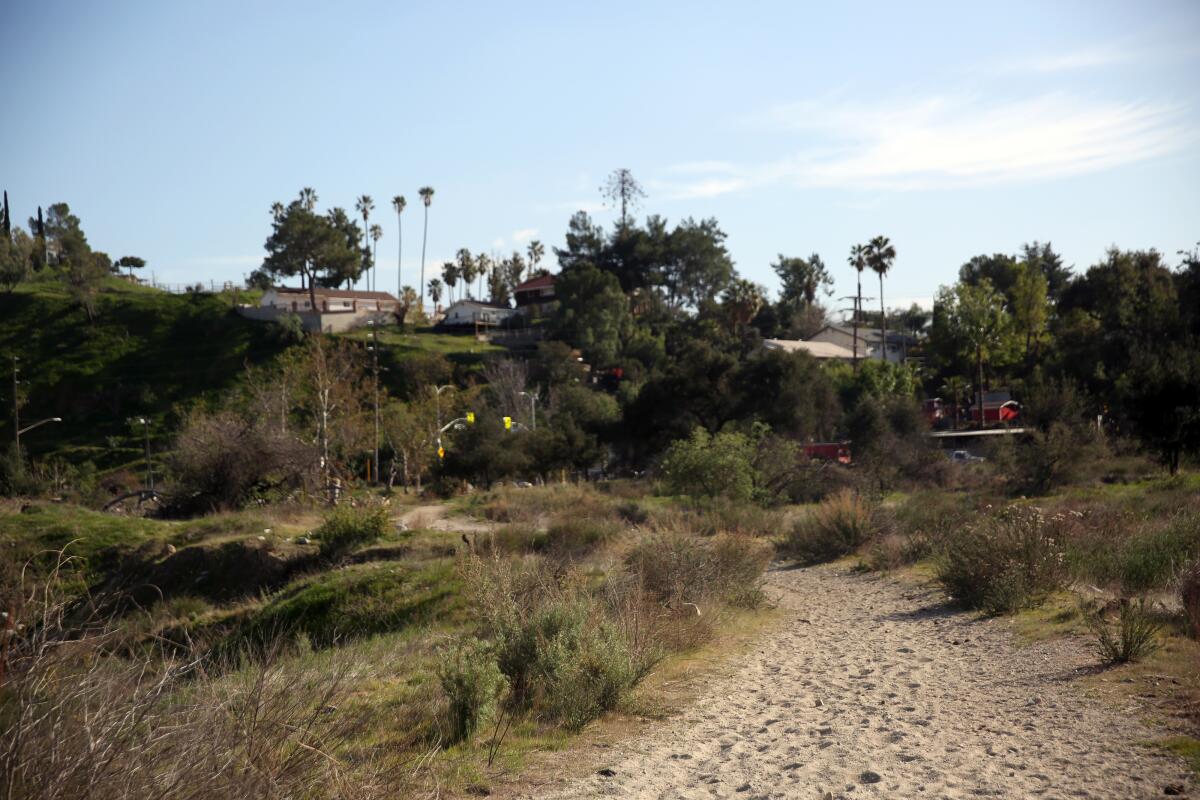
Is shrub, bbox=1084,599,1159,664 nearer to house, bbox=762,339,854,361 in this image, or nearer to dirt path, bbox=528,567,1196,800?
dirt path, bbox=528,567,1196,800

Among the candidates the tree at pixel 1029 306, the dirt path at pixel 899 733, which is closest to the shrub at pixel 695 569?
the dirt path at pixel 899 733

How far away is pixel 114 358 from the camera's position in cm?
7894

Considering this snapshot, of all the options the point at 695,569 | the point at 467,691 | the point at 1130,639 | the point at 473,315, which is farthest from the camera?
the point at 473,315

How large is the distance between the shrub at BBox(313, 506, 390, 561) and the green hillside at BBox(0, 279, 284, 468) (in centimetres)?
4282

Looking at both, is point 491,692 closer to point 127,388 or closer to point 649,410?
point 649,410

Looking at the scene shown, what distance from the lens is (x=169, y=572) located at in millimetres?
21875

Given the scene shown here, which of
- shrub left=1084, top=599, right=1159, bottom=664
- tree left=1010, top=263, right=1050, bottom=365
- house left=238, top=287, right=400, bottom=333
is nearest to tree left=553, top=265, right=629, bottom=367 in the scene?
house left=238, top=287, right=400, bottom=333

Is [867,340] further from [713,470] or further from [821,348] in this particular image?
[713,470]

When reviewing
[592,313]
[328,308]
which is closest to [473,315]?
[328,308]

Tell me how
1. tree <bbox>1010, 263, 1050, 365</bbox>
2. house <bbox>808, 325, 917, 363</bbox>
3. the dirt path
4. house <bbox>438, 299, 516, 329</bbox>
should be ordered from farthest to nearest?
1. house <bbox>438, 299, 516, 329</bbox>
2. house <bbox>808, 325, 917, 363</bbox>
3. tree <bbox>1010, 263, 1050, 365</bbox>
4. the dirt path

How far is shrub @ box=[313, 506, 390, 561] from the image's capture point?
21.2 metres

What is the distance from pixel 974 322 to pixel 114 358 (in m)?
66.2

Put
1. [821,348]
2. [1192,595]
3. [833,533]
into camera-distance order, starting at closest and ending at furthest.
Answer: [1192,595], [833,533], [821,348]

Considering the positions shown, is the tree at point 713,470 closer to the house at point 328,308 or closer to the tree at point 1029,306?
the tree at point 1029,306
